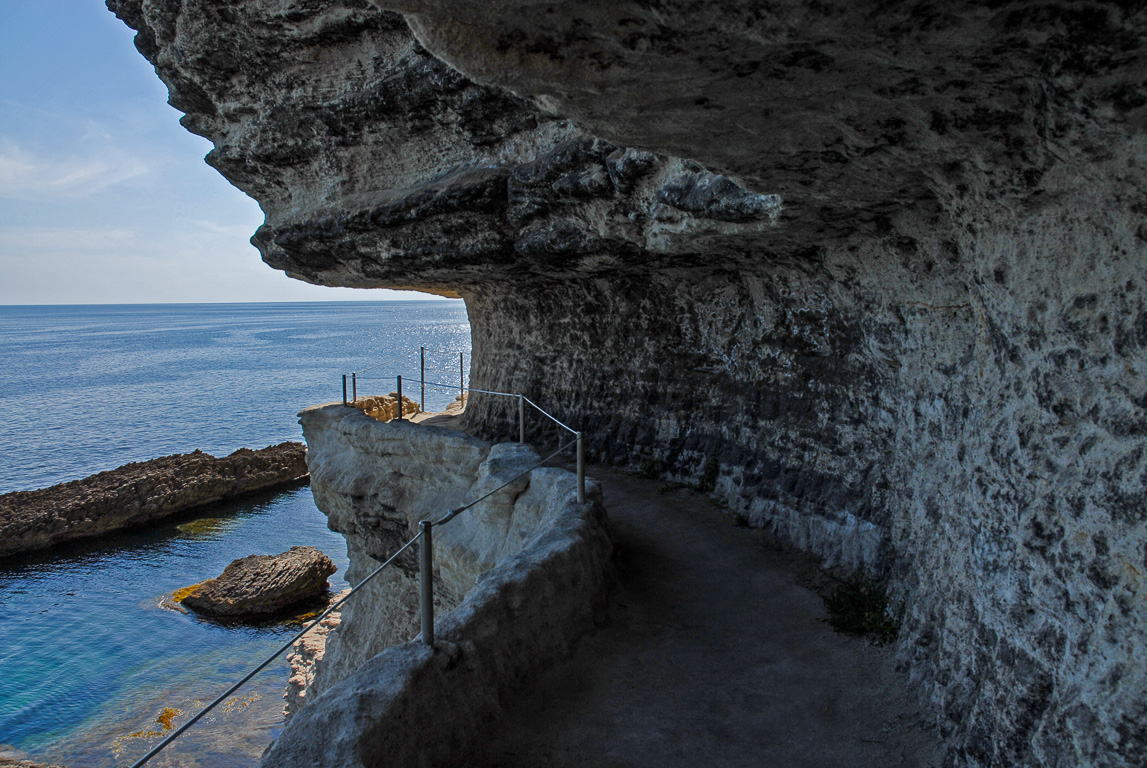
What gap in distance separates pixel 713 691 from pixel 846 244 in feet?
12.9

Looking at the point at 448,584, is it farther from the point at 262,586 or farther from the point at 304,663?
the point at 262,586

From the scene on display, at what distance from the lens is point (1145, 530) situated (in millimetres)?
3053

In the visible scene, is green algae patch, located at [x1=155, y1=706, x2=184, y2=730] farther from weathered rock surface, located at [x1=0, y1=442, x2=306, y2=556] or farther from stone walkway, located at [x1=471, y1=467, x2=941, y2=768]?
stone walkway, located at [x1=471, y1=467, x2=941, y2=768]

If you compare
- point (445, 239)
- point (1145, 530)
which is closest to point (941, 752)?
point (1145, 530)

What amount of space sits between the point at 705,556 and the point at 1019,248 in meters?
4.65

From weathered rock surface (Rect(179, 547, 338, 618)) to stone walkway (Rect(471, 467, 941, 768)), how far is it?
17322 millimetres

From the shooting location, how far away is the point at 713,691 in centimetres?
507

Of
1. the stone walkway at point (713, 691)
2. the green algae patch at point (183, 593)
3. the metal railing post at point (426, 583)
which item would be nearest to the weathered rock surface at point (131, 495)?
the green algae patch at point (183, 593)

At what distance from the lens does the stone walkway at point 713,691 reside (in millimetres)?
4395

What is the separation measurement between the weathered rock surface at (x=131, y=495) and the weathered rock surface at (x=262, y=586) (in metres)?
6.90

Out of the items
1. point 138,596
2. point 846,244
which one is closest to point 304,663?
point 138,596

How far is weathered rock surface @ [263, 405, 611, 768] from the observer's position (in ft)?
12.4

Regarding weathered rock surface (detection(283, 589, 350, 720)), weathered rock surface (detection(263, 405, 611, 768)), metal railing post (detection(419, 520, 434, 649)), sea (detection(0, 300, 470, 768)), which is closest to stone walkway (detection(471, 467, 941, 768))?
weathered rock surface (detection(263, 405, 611, 768))

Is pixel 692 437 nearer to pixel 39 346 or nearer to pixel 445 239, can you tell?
pixel 445 239
